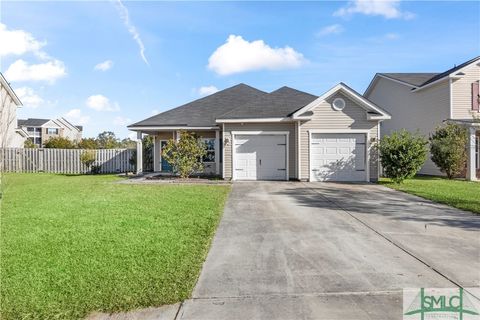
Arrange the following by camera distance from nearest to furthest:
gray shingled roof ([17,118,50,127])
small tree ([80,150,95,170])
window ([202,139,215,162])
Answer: window ([202,139,215,162]) < small tree ([80,150,95,170]) < gray shingled roof ([17,118,50,127])

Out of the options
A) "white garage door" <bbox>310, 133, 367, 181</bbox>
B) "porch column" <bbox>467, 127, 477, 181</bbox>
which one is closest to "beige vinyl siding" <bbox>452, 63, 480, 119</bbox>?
"porch column" <bbox>467, 127, 477, 181</bbox>

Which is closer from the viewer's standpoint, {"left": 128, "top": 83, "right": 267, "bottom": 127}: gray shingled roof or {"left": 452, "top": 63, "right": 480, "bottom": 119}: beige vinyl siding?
{"left": 452, "top": 63, "right": 480, "bottom": 119}: beige vinyl siding

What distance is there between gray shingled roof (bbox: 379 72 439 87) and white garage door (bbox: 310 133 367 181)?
979cm

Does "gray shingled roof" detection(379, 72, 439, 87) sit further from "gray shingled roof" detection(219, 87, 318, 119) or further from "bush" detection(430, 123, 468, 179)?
"gray shingled roof" detection(219, 87, 318, 119)

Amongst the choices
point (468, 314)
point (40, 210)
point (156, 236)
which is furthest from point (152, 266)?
point (40, 210)

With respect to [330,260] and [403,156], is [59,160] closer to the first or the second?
[403,156]

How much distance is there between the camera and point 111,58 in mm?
15711

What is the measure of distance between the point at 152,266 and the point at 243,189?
861 cm

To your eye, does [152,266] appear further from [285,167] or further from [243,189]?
[285,167]

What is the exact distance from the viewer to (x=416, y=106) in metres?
22.0

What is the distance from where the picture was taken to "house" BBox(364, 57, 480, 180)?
18.5 metres

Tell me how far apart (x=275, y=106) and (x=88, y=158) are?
1389 centimetres

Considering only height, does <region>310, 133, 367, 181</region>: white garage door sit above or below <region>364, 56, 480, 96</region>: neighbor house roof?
below

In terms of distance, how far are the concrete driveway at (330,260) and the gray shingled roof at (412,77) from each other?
16.6 metres
